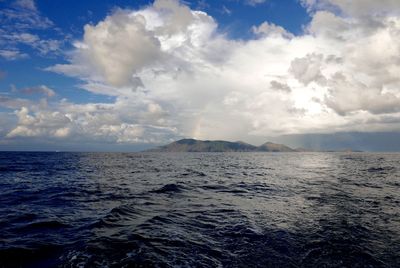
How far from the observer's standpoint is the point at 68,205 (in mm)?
22453

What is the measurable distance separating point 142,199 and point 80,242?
484 inches

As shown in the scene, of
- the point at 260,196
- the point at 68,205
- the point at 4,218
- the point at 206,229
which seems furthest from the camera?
the point at 260,196

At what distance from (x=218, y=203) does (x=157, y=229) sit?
9.34 metres

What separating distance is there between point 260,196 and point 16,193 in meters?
25.1

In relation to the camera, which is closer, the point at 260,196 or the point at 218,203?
the point at 218,203

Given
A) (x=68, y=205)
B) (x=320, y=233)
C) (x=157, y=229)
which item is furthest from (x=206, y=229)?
(x=68, y=205)

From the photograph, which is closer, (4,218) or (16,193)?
(4,218)

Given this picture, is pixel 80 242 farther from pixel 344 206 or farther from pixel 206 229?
pixel 344 206

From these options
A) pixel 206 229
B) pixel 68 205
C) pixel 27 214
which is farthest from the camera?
pixel 68 205

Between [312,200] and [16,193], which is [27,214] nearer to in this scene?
[16,193]

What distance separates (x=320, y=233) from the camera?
593 inches

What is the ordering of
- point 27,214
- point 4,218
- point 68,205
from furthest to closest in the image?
1. point 68,205
2. point 27,214
3. point 4,218

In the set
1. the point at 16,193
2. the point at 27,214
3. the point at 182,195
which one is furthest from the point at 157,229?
the point at 16,193

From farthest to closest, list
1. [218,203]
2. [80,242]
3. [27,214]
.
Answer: [218,203] → [27,214] → [80,242]
